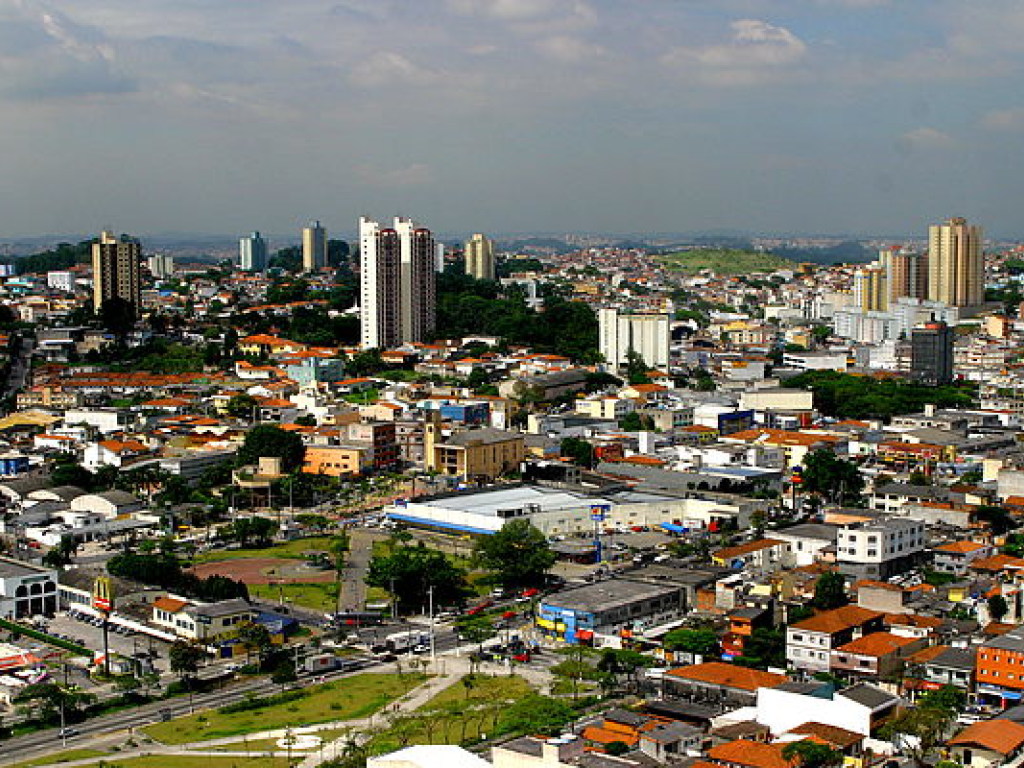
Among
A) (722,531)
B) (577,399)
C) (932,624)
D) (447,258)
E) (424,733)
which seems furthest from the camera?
(447,258)

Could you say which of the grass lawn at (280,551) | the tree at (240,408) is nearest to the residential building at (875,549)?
the grass lawn at (280,551)

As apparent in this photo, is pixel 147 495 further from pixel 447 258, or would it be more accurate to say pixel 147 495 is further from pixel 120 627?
pixel 447 258

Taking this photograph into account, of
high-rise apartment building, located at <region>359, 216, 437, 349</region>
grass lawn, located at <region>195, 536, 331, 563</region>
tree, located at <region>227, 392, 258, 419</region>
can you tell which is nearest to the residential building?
grass lawn, located at <region>195, 536, 331, 563</region>

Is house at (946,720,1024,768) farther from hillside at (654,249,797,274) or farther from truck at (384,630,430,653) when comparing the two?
hillside at (654,249,797,274)

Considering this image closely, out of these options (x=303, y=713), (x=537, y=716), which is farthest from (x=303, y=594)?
(x=537, y=716)

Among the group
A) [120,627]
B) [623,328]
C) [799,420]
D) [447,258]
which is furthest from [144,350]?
[447,258]

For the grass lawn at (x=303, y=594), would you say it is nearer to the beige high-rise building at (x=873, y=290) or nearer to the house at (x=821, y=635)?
the house at (x=821, y=635)
